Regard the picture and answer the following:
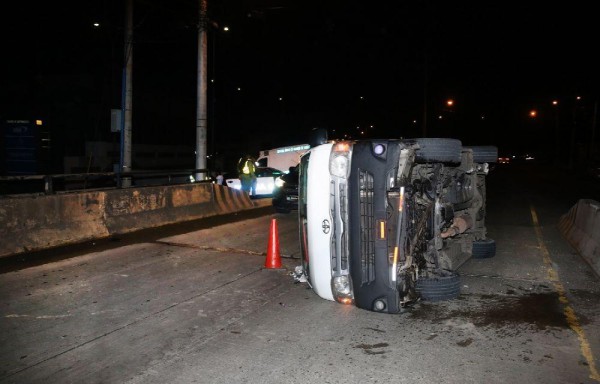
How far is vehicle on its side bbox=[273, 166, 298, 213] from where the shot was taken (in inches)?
578

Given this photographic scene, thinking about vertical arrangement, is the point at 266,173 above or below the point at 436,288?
above

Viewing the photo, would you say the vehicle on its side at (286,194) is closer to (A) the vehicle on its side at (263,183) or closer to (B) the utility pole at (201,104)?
(B) the utility pole at (201,104)

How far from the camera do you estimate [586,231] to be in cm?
984

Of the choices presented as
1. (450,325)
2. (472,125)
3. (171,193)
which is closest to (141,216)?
(171,193)

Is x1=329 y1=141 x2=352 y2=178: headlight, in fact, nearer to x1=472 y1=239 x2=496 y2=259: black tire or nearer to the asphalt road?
the asphalt road

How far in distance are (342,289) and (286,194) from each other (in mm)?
9092

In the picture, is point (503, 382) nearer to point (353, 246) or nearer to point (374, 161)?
point (353, 246)

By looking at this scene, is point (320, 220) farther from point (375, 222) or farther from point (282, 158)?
point (282, 158)

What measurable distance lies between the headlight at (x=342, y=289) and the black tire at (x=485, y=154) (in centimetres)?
445

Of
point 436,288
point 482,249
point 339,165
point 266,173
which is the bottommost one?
point 436,288

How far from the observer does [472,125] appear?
106000 millimetres

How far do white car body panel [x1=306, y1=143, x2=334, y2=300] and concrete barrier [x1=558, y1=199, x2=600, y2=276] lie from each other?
16.1 ft

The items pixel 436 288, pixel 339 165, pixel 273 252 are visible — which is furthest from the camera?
pixel 273 252

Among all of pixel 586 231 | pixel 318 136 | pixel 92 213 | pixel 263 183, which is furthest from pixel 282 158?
pixel 318 136
